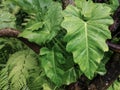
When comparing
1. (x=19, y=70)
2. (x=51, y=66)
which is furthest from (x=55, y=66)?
(x=19, y=70)

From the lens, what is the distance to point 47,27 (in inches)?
77.4

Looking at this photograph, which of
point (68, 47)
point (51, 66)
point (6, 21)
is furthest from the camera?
point (6, 21)

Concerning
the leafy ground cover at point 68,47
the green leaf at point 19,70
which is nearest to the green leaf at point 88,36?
the leafy ground cover at point 68,47

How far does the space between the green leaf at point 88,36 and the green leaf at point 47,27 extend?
13cm

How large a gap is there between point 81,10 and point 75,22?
0.51 ft

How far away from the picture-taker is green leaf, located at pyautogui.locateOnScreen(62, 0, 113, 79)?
1.71 metres

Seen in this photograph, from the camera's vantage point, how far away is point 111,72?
76.2 inches

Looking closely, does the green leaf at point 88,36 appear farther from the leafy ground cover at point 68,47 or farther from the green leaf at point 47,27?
the green leaf at point 47,27

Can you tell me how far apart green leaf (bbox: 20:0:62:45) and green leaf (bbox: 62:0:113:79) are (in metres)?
0.13

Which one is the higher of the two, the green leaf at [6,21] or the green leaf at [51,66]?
the green leaf at [6,21]

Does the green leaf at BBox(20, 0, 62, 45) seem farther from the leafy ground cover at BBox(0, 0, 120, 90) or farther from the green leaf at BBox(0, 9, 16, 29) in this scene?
the green leaf at BBox(0, 9, 16, 29)

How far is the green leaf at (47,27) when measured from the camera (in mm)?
1871

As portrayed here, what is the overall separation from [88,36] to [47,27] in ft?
1.09

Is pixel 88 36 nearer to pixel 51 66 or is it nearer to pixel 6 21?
pixel 51 66
